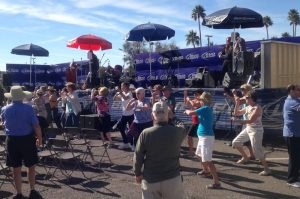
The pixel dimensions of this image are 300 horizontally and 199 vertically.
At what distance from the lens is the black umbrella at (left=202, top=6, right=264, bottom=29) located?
576 inches

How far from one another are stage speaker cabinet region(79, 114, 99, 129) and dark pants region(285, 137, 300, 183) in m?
6.45

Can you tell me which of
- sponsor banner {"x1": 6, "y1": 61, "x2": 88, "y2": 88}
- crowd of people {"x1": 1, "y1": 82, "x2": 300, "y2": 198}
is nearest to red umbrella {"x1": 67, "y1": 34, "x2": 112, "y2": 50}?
crowd of people {"x1": 1, "y1": 82, "x2": 300, "y2": 198}

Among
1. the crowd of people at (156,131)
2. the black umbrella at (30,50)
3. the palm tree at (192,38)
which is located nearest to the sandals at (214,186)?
the crowd of people at (156,131)

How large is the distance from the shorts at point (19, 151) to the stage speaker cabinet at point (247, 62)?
26.6 feet

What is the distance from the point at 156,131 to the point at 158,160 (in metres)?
0.31

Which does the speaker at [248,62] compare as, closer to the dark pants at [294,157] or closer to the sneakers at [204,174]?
the sneakers at [204,174]

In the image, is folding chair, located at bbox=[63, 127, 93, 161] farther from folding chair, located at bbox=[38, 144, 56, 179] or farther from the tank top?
the tank top

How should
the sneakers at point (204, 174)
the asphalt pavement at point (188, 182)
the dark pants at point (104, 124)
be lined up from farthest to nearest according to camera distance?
1. the dark pants at point (104, 124)
2. the sneakers at point (204, 174)
3. the asphalt pavement at point (188, 182)

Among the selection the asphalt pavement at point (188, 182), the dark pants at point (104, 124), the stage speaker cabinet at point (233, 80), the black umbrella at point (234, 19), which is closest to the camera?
the asphalt pavement at point (188, 182)

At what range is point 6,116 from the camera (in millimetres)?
7367

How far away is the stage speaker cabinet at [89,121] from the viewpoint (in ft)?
42.6

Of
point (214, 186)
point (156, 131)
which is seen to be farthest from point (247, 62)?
point (156, 131)

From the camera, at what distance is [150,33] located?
54.9ft

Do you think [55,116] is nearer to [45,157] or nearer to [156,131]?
[45,157]
